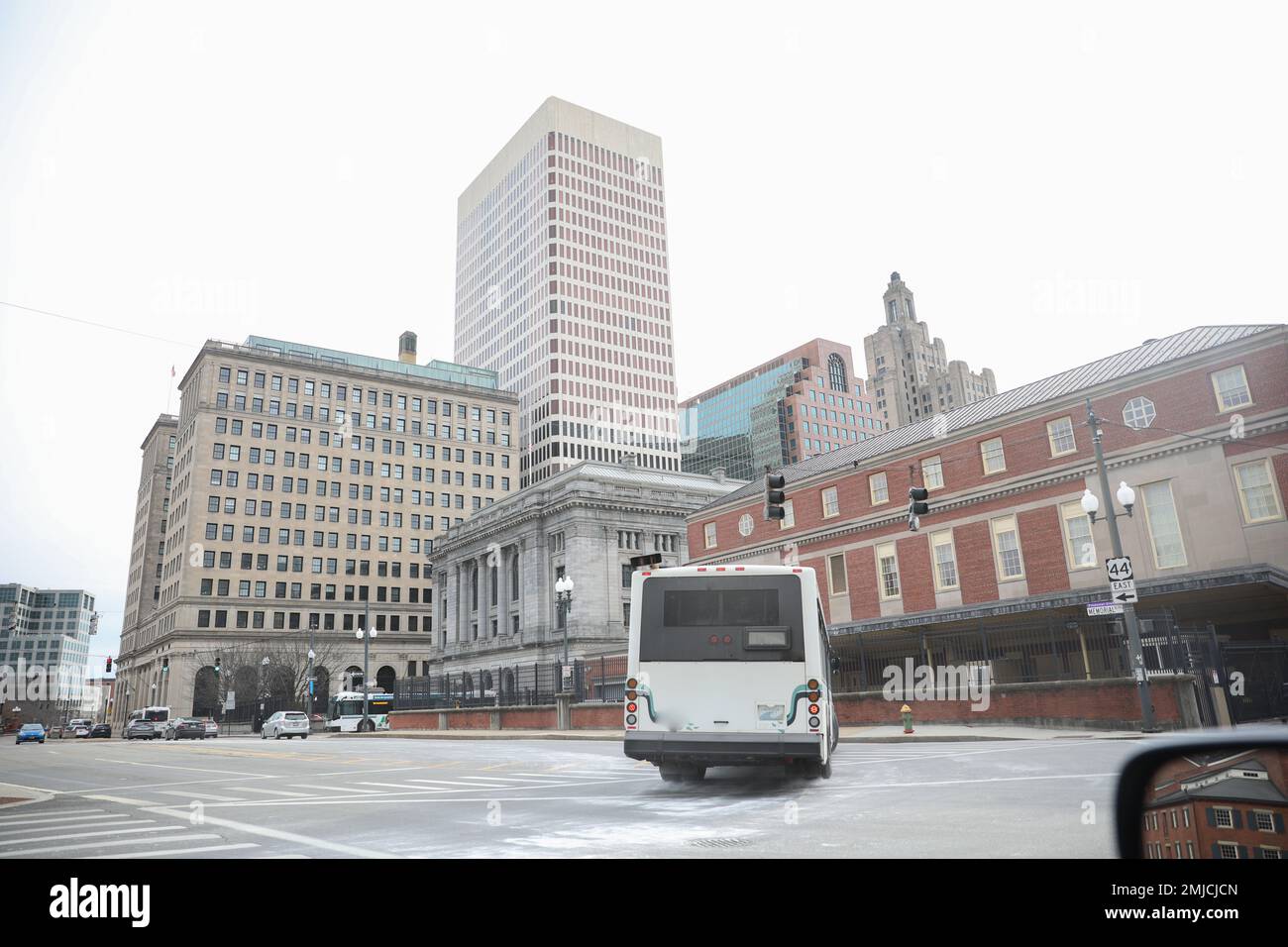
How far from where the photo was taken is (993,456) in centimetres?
3675

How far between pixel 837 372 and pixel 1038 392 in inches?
5433

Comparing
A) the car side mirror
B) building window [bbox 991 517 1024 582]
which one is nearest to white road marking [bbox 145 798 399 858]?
the car side mirror

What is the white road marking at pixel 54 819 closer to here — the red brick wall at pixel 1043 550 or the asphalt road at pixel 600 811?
the asphalt road at pixel 600 811

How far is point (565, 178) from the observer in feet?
474

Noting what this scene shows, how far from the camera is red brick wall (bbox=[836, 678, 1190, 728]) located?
21.3 metres

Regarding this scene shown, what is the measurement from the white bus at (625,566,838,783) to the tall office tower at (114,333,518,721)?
85930 mm

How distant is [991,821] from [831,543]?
34.6 m

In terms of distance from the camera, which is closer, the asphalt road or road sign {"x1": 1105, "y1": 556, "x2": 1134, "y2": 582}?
the asphalt road

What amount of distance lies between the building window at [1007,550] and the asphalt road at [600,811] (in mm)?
16844

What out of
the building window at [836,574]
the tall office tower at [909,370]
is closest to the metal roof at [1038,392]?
the building window at [836,574]

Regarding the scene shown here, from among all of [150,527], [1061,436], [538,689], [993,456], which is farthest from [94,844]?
[150,527]

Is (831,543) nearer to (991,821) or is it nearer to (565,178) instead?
(991,821)

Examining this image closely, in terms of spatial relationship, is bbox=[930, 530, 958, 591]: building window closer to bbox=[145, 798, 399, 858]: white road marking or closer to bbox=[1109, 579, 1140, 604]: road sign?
bbox=[1109, 579, 1140, 604]: road sign
